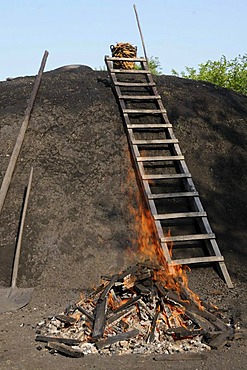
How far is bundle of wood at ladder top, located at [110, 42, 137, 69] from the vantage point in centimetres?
1250

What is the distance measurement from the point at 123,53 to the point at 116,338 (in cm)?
793

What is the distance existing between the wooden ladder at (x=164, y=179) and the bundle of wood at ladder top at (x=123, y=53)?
47 centimetres

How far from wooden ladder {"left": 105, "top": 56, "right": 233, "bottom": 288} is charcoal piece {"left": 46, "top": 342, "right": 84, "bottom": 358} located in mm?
2799

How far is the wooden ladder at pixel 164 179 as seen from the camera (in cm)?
923

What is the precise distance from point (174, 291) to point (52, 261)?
8.02ft

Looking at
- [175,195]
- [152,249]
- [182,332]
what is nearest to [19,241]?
[152,249]

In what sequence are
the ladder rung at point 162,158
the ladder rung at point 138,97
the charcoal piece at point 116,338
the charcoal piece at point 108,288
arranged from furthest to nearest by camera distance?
the ladder rung at point 138,97, the ladder rung at point 162,158, the charcoal piece at point 108,288, the charcoal piece at point 116,338

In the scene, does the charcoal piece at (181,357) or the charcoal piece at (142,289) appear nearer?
the charcoal piece at (181,357)

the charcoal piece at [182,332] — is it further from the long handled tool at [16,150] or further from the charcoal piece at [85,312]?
the long handled tool at [16,150]

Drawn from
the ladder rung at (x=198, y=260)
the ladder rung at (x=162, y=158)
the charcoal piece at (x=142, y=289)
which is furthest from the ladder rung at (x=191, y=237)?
the charcoal piece at (x=142, y=289)

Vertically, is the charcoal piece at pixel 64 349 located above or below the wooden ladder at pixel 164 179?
below

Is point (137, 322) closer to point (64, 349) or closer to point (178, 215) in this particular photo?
point (64, 349)

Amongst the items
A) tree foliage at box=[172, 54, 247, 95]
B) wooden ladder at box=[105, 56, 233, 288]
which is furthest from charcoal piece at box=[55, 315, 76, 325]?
tree foliage at box=[172, 54, 247, 95]

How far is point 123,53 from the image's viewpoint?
41.1 ft
